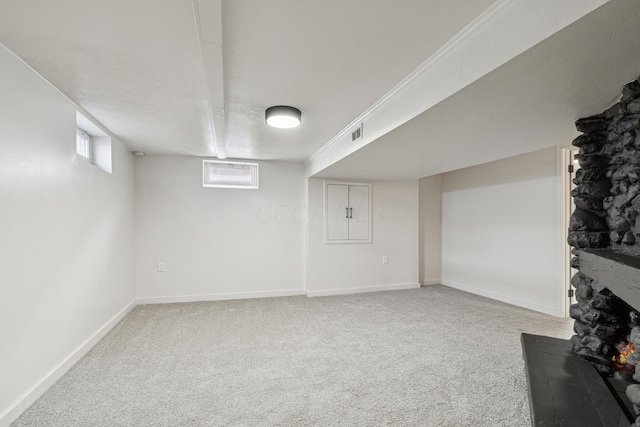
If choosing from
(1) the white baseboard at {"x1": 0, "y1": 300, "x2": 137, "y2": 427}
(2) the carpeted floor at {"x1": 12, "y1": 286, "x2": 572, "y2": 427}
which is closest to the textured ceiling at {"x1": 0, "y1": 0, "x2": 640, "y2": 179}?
(2) the carpeted floor at {"x1": 12, "y1": 286, "x2": 572, "y2": 427}

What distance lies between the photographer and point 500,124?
6.93 ft

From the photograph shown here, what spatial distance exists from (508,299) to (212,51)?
4.59m

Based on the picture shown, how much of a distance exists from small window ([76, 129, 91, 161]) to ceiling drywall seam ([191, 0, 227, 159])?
138cm

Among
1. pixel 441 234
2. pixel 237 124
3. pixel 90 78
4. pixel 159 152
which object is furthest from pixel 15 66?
pixel 441 234

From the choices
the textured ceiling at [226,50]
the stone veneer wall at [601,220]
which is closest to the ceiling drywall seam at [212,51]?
the textured ceiling at [226,50]

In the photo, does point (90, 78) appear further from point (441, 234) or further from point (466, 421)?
point (441, 234)

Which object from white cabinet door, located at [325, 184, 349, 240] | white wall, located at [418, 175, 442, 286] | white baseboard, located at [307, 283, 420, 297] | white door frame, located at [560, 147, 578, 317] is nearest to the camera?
white door frame, located at [560, 147, 578, 317]

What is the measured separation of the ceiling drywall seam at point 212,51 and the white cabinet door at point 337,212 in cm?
239

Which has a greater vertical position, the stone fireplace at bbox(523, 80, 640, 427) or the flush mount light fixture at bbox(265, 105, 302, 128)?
the flush mount light fixture at bbox(265, 105, 302, 128)

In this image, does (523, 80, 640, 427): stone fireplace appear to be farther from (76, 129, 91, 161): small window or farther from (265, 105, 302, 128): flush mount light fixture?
(76, 129, 91, 161): small window

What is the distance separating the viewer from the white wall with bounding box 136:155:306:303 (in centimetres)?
427

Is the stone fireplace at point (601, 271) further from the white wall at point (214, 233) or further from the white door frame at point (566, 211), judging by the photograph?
the white wall at point (214, 233)

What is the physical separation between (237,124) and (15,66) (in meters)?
1.49

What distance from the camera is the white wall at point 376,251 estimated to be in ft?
15.4
